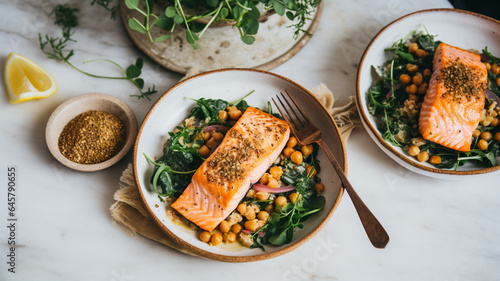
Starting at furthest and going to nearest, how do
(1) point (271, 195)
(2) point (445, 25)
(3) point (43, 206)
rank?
(2) point (445, 25)
(3) point (43, 206)
(1) point (271, 195)

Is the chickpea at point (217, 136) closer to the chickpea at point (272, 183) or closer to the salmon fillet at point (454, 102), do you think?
the chickpea at point (272, 183)

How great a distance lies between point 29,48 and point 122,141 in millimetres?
956

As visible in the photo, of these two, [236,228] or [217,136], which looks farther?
[217,136]

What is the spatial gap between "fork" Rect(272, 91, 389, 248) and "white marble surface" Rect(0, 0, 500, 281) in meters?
0.29

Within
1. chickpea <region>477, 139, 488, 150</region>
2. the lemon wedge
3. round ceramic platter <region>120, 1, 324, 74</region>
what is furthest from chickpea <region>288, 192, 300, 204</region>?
the lemon wedge

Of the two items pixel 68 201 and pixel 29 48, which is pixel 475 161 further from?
pixel 29 48

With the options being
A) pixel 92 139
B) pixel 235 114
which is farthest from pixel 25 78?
pixel 235 114

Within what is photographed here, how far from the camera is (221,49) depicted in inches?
90.6

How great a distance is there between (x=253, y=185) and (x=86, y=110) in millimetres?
1065

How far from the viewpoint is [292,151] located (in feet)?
6.59

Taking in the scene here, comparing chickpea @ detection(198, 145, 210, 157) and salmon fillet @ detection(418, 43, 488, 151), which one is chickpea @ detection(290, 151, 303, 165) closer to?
chickpea @ detection(198, 145, 210, 157)

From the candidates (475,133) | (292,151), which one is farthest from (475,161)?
(292,151)

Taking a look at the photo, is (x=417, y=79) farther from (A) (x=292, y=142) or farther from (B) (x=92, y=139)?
(B) (x=92, y=139)

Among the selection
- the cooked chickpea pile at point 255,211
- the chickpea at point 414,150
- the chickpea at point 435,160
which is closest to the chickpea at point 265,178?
the cooked chickpea pile at point 255,211
